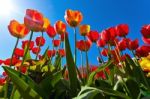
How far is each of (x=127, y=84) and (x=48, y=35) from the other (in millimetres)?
1754

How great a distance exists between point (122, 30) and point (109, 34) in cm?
25

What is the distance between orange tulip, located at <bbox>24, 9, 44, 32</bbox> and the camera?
2531mm

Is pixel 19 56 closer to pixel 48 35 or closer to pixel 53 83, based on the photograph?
pixel 48 35

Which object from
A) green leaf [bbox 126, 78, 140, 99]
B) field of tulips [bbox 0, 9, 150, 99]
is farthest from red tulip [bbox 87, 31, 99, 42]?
green leaf [bbox 126, 78, 140, 99]

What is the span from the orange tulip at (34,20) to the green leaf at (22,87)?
1.88ft

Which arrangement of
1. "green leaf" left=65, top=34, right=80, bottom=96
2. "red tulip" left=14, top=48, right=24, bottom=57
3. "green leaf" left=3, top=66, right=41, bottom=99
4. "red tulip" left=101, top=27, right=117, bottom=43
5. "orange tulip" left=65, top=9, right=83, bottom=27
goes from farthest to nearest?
"red tulip" left=14, top=48, right=24, bottom=57
"red tulip" left=101, top=27, right=117, bottom=43
"orange tulip" left=65, top=9, right=83, bottom=27
"green leaf" left=65, top=34, right=80, bottom=96
"green leaf" left=3, top=66, right=41, bottom=99

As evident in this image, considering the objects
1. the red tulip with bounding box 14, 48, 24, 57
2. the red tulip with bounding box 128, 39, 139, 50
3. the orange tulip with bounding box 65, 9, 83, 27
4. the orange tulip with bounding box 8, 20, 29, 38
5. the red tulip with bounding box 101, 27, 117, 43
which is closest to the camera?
the orange tulip with bounding box 8, 20, 29, 38

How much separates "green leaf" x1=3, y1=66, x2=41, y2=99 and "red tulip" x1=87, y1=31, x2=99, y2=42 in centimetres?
177

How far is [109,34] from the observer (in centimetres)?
341

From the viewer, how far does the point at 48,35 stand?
3883 millimetres

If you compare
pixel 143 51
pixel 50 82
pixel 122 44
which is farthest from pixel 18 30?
pixel 143 51

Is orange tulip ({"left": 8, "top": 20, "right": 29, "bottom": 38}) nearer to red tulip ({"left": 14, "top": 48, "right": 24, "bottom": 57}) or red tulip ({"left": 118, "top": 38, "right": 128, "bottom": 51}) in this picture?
red tulip ({"left": 14, "top": 48, "right": 24, "bottom": 57})

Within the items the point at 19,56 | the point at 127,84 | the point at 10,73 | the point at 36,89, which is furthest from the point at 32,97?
the point at 19,56

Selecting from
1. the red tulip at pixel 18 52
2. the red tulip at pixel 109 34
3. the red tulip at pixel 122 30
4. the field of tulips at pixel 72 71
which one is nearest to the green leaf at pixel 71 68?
the field of tulips at pixel 72 71
